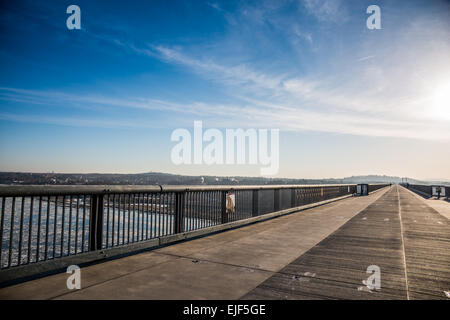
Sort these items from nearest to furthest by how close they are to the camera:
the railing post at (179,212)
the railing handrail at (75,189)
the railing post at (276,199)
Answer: the railing handrail at (75,189), the railing post at (179,212), the railing post at (276,199)

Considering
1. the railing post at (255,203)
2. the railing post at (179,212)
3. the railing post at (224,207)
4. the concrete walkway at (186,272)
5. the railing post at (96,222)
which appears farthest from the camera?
the railing post at (255,203)

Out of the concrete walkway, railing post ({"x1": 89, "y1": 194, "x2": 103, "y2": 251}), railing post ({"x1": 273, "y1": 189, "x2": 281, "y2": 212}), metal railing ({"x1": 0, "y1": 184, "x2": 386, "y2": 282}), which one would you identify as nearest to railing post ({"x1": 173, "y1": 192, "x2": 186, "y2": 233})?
metal railing ({"x1": 0, "y1": 184, "x2": 386, "y2": 282})

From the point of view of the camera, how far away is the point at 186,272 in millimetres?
4480

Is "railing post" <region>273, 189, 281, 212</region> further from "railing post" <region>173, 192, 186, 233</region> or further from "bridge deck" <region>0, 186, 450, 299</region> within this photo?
"railing post" <region>173, 192, 186, 233</region>

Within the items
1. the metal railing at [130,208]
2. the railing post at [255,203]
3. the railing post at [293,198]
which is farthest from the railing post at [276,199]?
the railing post at [293,198]

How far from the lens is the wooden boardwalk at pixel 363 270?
3785 millimetres

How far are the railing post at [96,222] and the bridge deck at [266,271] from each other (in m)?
0.39

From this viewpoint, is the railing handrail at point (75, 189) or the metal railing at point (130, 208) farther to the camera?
the metal railing at point (130, 208)

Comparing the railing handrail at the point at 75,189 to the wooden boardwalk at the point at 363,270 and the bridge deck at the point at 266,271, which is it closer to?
the bridge deck at the point at 266,271

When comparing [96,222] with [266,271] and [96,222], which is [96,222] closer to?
[96,222]

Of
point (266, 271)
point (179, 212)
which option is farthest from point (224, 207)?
point (266, 271)

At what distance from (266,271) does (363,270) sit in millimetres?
1586

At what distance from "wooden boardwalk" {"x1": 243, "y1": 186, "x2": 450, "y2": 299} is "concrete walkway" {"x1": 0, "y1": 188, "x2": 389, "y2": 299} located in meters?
0.31

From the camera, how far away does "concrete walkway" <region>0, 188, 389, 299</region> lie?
3.62 metres
